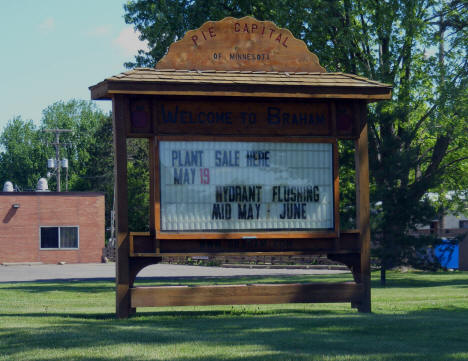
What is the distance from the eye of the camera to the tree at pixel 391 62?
85.3 feet

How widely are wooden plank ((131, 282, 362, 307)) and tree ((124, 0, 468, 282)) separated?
40.0ft

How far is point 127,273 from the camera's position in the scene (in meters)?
12.9

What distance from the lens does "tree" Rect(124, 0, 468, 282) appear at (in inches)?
1024

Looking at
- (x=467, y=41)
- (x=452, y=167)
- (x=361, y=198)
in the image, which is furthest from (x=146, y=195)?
(x=361, y=198)

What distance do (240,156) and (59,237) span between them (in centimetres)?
4458

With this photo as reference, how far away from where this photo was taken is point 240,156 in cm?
1338

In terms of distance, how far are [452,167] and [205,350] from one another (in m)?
30.8

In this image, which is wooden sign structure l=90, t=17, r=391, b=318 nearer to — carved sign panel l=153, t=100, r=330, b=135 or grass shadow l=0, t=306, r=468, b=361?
carved sign panel l=153, t=100, r=330, b=135

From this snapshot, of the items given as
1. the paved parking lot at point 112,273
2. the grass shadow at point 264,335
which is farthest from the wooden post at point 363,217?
the paved parking lot at point 112,273

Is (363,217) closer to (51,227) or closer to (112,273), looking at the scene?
(112,273)

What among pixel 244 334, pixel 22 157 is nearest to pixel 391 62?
pixel 244 334

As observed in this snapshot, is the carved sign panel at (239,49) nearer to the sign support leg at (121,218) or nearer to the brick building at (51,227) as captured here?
the sign support leg at (121,218)

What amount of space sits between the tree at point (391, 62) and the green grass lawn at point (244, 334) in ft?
35.6

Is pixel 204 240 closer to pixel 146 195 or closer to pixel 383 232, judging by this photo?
pixel 383 232
